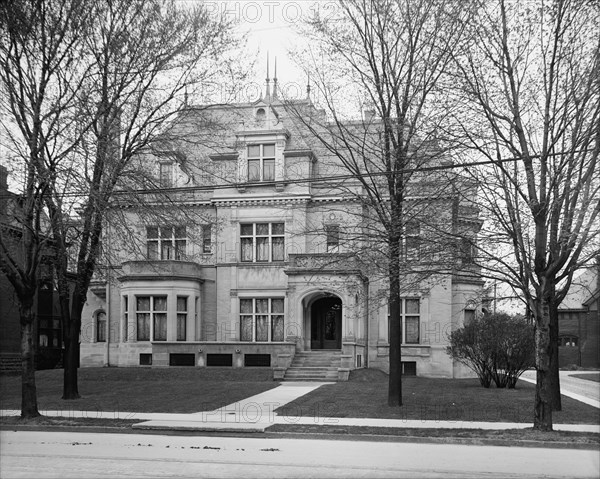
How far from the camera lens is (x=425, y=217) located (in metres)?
16.2

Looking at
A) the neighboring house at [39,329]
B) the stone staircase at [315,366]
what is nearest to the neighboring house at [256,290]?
the stone staircase at [315,366]

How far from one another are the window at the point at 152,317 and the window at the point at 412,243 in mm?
20854

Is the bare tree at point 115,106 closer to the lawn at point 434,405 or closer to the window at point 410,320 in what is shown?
the lawn at point 434,405

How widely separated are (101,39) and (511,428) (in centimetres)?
1575

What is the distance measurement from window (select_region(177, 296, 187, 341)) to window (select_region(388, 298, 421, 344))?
11.3 meters

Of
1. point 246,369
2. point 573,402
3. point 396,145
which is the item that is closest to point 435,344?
Answer: point 246,369

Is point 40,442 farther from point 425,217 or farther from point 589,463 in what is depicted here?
point 589,463

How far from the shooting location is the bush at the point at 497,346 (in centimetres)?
2534

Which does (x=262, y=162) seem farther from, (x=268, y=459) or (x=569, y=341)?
(x=569, y=341)

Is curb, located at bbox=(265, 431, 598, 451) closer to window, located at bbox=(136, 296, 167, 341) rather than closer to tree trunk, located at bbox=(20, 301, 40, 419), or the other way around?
tree trunk, located at bbox=(20, 301, 40, 419)

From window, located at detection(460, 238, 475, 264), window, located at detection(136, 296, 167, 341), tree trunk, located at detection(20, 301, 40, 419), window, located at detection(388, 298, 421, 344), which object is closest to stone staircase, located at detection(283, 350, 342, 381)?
window, located at detection(388, 298, 421, 344)

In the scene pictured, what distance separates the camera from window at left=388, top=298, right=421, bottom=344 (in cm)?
3519

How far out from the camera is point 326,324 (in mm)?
36281

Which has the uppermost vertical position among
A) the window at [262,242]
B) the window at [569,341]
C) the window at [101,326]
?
the window at [262,242]
